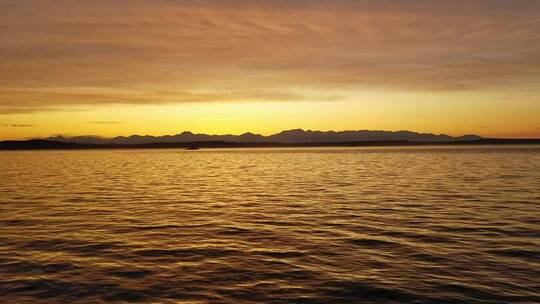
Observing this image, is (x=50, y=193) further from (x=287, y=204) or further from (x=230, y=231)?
(x=230, y=231)

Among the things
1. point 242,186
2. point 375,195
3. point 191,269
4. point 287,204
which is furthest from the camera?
point 242,186

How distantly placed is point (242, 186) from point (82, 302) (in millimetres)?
39129

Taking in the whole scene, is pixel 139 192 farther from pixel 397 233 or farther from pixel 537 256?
pixel 537 256

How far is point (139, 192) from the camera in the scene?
4684 cm

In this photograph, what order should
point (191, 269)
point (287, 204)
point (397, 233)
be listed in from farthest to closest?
point (287, 204)
point (397, 233)
point (191, 269)

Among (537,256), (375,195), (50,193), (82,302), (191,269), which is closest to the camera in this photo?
(82,302)

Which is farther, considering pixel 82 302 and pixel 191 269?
pixel 191 269

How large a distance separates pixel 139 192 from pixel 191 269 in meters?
31.1

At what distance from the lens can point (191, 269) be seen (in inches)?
691

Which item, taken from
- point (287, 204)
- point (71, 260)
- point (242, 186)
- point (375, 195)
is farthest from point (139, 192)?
point (71, 260)

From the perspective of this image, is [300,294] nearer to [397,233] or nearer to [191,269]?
[191,269]

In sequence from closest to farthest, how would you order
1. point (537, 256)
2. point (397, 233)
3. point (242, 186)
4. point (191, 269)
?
1. point (191, 269)
2. point (537, 256)
3. point (397, 233)
4. point (242, 186)

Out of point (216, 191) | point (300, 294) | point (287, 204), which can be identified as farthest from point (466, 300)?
point (216, 191)

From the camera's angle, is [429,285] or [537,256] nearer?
[429,285]
